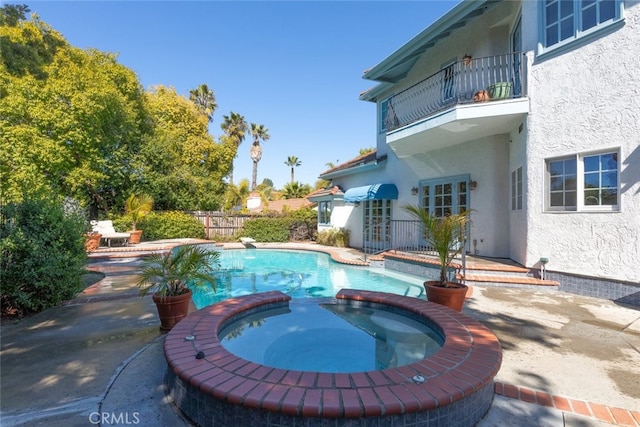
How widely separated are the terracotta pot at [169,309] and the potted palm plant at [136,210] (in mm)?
18001

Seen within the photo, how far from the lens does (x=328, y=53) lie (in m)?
21.1

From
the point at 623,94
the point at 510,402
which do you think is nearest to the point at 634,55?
the point at 623,94

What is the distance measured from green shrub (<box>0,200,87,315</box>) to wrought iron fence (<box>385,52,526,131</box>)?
521 inches

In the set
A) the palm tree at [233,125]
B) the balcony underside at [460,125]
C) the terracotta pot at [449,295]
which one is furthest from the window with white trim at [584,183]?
the palm tree at [233,125]

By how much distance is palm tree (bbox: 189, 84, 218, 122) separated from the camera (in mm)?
44253

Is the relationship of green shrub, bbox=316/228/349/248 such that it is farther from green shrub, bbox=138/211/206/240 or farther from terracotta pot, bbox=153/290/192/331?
terracotta pot, bbox=153/290/192/331

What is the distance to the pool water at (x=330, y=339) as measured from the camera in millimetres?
4637

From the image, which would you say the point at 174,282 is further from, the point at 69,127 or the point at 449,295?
the point at 69,127

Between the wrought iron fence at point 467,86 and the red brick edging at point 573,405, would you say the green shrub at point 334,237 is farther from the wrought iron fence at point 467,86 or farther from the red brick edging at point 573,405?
the red brick edging at point 573,405

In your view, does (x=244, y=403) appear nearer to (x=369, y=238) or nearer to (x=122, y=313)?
(x=122, y=313)

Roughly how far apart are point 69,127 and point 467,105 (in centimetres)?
2468

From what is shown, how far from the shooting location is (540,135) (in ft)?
33.3

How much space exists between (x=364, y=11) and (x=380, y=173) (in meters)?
9.25
